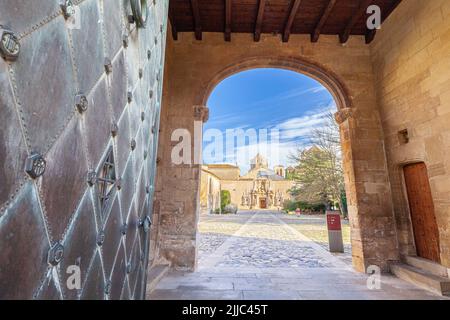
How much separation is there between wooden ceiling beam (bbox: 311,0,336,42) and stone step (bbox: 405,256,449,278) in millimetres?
4447

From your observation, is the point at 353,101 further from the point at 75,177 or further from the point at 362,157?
the point at 75,177

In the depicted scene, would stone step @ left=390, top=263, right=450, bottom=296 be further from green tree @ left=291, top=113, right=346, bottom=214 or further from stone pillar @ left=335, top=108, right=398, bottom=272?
green tree @ left=291, top=113, right=346, bottom=214

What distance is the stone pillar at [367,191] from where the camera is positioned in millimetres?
4039

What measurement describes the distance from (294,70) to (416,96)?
7.31 feet

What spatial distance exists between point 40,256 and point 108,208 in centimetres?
42

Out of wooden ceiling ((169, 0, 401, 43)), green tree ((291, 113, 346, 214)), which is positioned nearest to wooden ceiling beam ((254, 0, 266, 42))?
wooden ceiling ((169, 0, 401, 43))

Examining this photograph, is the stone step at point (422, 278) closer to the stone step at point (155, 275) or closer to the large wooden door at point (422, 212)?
the large wooden door at point (422, 212)

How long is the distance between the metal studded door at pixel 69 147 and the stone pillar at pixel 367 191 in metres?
4.07

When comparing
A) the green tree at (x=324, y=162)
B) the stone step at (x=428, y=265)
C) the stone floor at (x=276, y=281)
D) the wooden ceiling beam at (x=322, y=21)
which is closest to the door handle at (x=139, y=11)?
the stone floor at (x=276, y=281)

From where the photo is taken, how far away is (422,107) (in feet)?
11.8

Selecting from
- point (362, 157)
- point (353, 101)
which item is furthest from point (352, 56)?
point (362, 157)

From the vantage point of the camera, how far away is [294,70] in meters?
5.00

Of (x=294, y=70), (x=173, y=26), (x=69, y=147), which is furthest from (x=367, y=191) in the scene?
(x=173, y=26)

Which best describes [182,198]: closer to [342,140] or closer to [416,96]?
[342,140]
